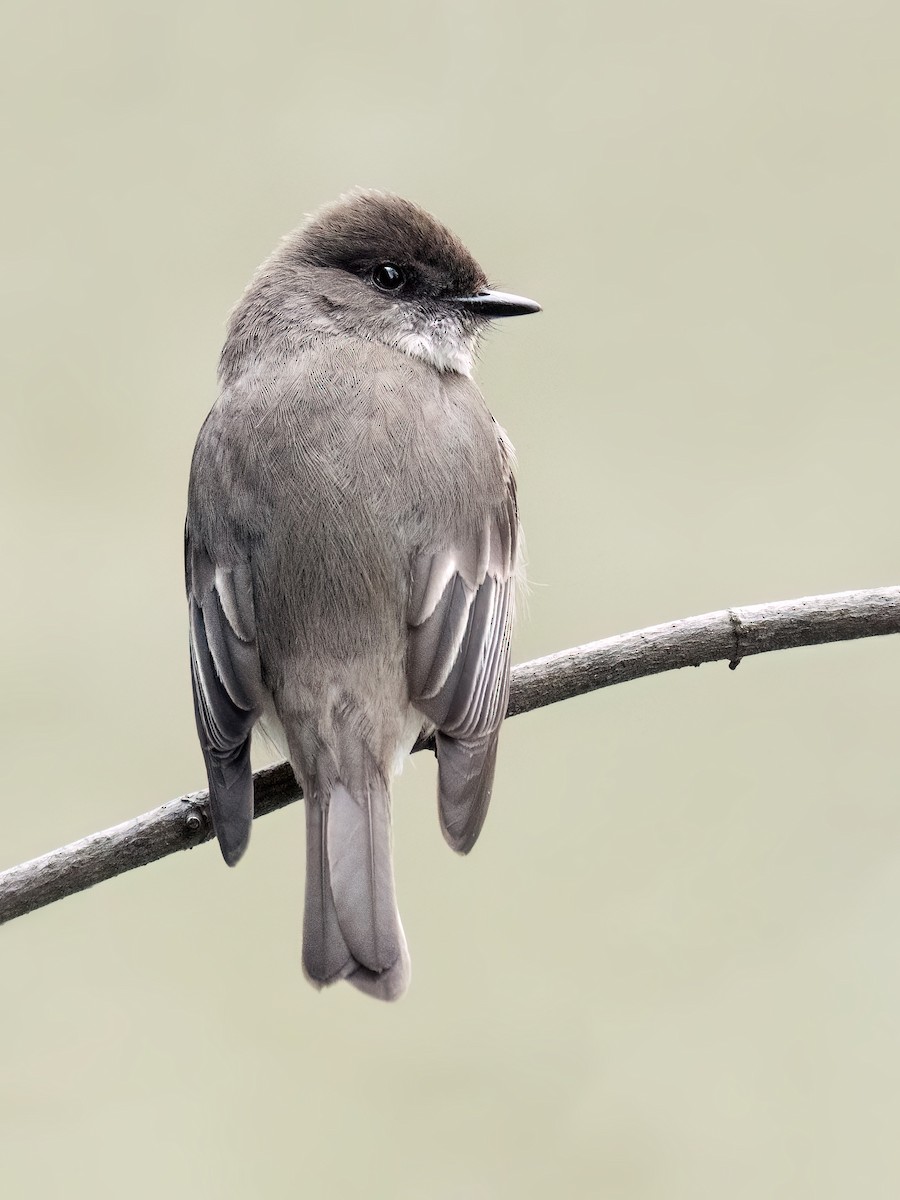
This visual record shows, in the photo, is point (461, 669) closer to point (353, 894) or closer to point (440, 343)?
point (353, 894)

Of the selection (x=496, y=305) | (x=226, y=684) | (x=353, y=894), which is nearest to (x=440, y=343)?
(x=496, y=305)

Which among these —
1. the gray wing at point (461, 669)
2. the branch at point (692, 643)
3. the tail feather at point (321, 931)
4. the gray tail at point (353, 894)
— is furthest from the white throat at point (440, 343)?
the tail feather at point (321, 931)

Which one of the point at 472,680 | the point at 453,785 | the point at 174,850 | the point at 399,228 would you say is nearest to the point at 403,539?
the point at 472,680

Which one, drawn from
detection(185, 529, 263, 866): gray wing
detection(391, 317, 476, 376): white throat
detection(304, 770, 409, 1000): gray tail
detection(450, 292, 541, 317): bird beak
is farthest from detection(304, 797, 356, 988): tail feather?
detection(450, 292, 541, 317): bird beak

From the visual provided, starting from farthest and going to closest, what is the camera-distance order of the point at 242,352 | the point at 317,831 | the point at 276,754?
the point at 242,352
the point at 276,754
the point at 317,831

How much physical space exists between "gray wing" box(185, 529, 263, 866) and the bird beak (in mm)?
977

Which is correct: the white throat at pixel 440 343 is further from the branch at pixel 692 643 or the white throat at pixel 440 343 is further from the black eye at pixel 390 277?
the branch at pixel 692 643

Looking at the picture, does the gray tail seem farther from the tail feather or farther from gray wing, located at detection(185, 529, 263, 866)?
gray wing, located at detection(185, 529, 263, 866)

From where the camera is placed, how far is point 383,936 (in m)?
2.75

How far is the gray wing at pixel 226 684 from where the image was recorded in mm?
2951

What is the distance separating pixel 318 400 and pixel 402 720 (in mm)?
751

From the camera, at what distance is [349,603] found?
10.2 feet

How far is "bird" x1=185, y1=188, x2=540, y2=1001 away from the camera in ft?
9.59

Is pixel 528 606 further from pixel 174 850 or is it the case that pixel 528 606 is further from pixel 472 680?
pixel 174 850
